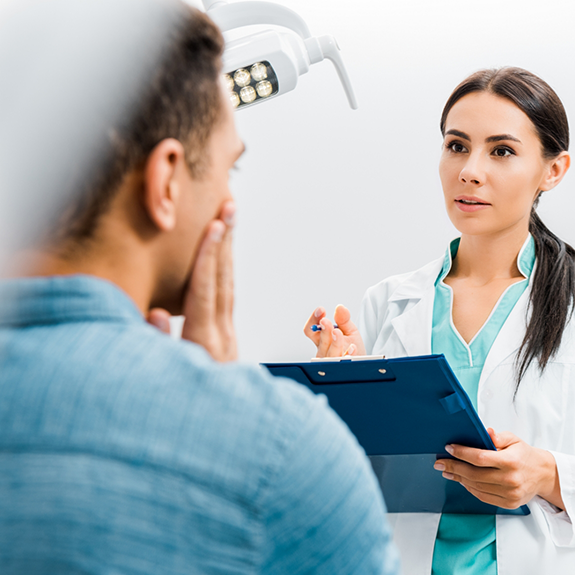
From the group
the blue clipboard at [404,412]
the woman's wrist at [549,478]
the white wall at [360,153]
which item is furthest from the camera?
the white wall at [360,153]

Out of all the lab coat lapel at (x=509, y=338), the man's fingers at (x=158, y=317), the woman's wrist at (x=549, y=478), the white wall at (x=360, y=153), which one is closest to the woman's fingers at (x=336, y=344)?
the lab coat lapel at (x=509, y=338)

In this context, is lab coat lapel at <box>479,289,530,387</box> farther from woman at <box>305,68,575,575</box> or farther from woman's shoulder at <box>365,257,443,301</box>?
woman's shoulder at <box>365,257,443,301</box>

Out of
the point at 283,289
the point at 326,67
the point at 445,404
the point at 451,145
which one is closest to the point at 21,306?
the point at 445,404

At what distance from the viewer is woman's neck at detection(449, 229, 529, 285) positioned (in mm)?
1375

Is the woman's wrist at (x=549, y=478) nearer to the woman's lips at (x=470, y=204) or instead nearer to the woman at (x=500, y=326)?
the woman at (x=500, y=326)

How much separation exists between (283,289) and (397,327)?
570 mm

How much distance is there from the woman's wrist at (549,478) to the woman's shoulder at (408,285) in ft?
1.50

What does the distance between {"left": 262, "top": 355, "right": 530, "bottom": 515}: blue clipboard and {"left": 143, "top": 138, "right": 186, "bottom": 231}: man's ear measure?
16.4 inches

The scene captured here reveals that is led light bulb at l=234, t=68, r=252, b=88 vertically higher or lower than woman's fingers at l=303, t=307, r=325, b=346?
higher

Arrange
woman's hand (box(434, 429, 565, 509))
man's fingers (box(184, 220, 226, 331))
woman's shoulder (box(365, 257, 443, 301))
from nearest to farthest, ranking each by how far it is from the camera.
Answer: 1. man's fingers (box(184, 220, 226, 331))
2. woman's hand (box(434, 429, 565, 509))
3. woman's shoulder (box(365, 257, 443, 301))

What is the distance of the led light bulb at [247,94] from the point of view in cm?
107

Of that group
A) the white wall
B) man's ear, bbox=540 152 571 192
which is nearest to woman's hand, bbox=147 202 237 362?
man's ear, bbox=540 152 571 192

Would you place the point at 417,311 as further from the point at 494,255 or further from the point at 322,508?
the point at 322,508

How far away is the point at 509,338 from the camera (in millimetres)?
1254
